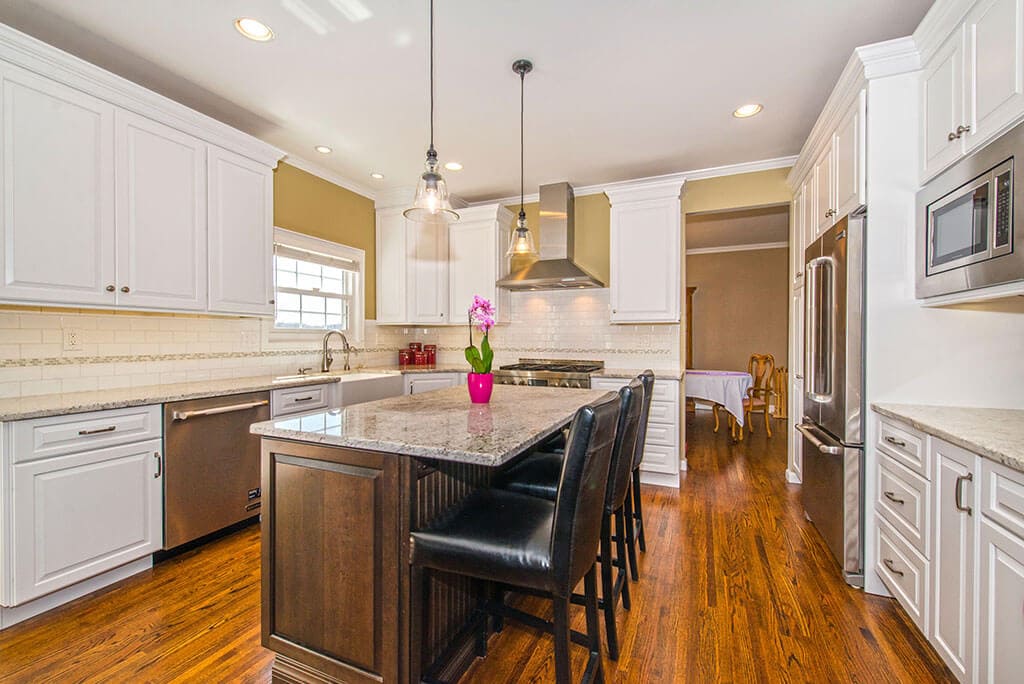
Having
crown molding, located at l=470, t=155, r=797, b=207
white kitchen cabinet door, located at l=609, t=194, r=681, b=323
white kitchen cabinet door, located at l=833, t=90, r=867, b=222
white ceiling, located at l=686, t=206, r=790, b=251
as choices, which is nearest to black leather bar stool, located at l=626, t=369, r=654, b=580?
white kitchen cabinet door, located at l=833, t=90, r=867, b=222

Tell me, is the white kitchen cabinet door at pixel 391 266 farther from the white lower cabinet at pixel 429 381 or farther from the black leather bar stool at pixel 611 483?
the black leather bar stool at pixel 611 483

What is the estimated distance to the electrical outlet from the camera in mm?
2438

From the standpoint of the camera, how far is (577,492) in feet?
3.90

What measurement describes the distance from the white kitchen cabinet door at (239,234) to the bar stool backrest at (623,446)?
2.65m

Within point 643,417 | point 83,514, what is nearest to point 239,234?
point 83,514

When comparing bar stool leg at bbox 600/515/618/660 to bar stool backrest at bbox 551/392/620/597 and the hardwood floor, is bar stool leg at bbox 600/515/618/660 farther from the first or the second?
bar stool backrest at bbox 551/392/620/597

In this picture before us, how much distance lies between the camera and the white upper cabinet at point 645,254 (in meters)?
3.90

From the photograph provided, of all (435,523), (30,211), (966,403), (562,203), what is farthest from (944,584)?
(30,211)

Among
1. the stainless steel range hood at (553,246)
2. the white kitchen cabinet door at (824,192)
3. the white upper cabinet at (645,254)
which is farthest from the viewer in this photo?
the stainless steel range hood at (553,246)

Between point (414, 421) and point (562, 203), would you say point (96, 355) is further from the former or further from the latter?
point (562, 203)

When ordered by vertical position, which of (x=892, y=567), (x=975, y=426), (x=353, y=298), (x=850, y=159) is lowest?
(x=892, y=567)

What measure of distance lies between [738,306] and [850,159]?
5632 mm

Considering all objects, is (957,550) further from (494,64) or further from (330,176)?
(330,176)

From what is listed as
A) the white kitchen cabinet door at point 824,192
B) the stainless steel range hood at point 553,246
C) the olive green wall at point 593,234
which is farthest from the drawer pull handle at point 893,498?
the olive green wall at point 593,234
